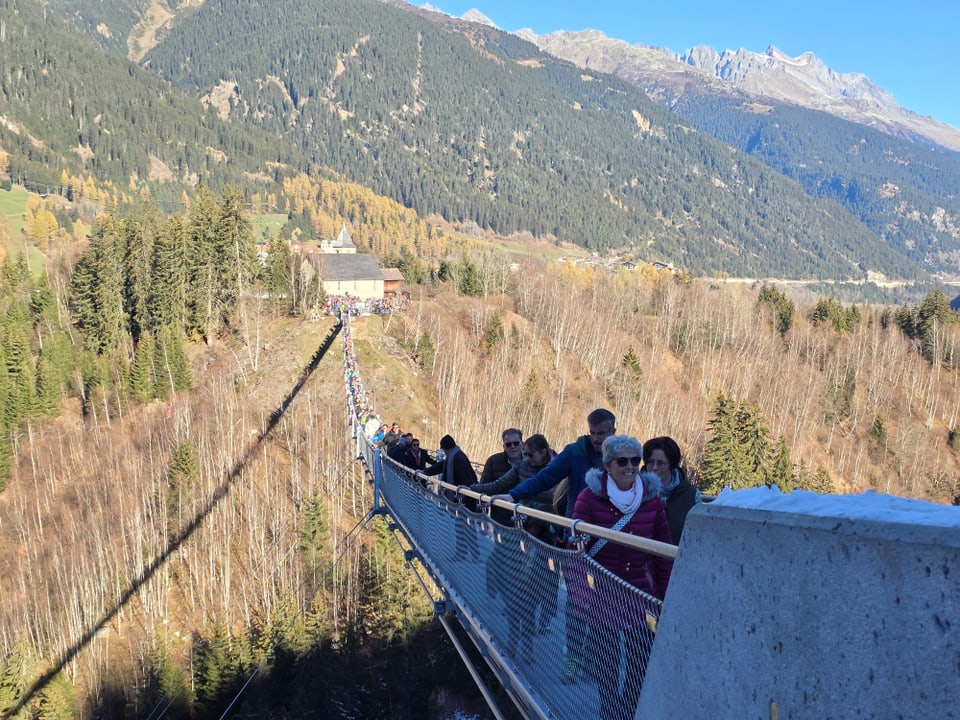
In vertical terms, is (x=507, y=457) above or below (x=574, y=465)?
below

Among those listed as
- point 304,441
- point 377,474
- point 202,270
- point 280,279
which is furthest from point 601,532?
point 280,279

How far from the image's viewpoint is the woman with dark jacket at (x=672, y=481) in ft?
13.2

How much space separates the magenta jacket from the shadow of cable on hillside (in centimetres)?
2739

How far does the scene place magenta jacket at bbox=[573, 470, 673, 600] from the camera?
3.28 m

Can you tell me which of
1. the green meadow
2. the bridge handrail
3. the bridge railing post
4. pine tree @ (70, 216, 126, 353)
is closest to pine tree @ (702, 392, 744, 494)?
the bridge railing post

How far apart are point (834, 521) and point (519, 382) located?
1924 inches

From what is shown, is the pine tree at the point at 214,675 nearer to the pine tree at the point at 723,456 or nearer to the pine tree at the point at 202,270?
the pine tree at the point at 723,456

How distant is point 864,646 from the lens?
1.67 m

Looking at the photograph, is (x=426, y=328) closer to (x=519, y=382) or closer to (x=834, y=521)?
(x=519, y=382)

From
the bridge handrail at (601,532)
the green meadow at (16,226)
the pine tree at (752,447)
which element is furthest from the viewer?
the green meadow at (16,226)

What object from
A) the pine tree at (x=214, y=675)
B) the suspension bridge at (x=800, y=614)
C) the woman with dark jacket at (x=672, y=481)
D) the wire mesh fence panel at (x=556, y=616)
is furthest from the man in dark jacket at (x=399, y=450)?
the pine tree at (x=214, y=675)

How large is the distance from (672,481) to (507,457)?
7.94 feet

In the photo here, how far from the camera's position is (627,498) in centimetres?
337

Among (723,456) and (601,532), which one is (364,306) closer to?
(723,456)
